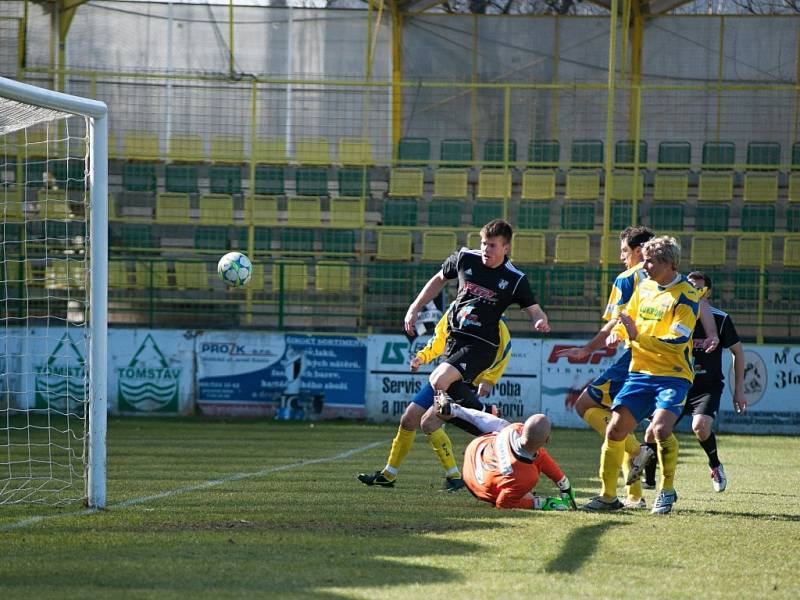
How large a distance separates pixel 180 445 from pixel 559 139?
1378 cm

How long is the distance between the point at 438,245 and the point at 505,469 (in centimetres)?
1396

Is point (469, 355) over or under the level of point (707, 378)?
over

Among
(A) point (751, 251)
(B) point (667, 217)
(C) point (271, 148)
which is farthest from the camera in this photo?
(C) point (271, 148)

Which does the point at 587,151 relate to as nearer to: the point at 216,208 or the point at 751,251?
the point at 751,251

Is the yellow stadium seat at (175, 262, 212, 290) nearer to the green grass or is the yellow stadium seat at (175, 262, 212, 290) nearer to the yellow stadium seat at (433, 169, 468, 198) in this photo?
the yellow stadium seat at (433, 169, 468, 198)

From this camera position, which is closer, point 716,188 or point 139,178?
point 716,188

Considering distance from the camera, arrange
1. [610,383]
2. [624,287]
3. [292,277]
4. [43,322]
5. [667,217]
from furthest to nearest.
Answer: [667,217] → [292,277] → [43,322] → [610,383] → [624,287]

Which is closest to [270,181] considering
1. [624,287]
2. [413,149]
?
[413,149]

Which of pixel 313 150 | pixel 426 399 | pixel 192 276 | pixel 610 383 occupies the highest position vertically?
pixel 313 150

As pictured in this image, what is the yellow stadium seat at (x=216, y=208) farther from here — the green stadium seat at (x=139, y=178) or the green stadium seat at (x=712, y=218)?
the green stadium seat at (x=712, y=218)

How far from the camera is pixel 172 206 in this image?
22.4 metres

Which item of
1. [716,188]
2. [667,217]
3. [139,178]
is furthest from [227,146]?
[716,188]

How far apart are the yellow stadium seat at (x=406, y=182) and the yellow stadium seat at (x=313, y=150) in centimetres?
142

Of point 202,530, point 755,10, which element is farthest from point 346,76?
point 202,530
